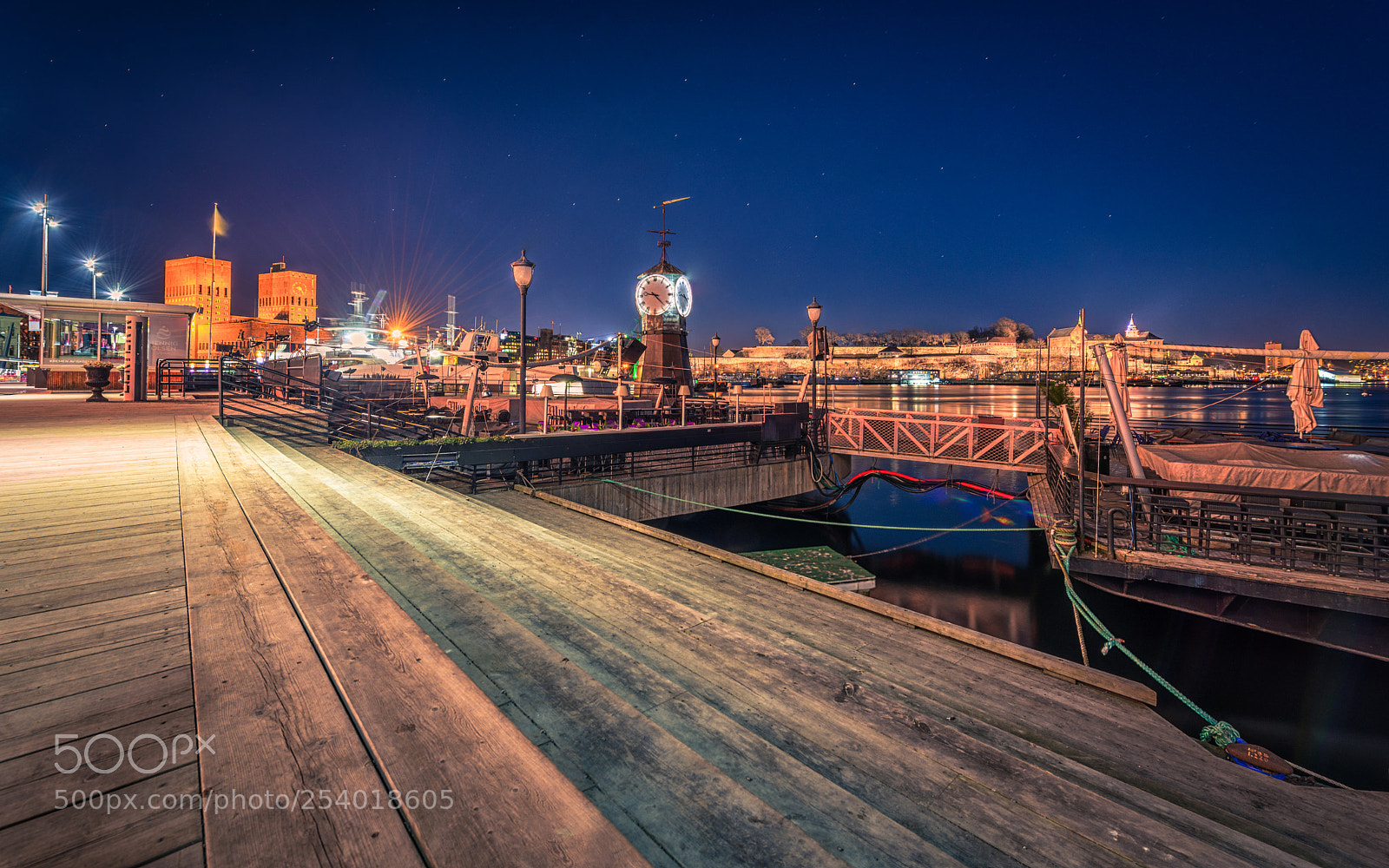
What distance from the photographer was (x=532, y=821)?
1.75 metres

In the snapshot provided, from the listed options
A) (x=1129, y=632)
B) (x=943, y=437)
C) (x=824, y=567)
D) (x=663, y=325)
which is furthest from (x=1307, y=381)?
(x=663, y=325)

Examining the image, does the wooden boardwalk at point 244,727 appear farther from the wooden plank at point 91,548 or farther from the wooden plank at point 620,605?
the wooden plank at point 620,605

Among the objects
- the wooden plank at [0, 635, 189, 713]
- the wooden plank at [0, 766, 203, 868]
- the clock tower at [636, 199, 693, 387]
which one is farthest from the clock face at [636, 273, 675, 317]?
the wooden plank at [0, 766, 203, 868]

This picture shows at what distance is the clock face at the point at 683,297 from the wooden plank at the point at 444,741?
32439 mm

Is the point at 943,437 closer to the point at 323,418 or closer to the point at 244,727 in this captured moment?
the point at 323,418

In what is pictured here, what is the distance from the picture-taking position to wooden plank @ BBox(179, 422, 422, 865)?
1578 millimetres

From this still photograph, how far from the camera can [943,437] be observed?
19.2m

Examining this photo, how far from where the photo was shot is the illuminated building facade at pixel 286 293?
12950 centimetres

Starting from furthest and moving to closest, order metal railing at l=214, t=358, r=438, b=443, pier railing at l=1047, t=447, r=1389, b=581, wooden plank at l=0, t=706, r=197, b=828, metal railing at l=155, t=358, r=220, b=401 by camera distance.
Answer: metal railing at l=155, t=358, r=220, b=401 → metal railing at l=214, t=358, r=438, b=443 → pier railing at l=1047, t=447, r=1389, b=581 → wooden plank at l=0, t=706, r=197, b=828

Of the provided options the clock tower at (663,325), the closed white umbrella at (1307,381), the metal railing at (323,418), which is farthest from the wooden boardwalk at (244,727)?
the clock tower at (663,325)

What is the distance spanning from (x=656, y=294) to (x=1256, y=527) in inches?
1190

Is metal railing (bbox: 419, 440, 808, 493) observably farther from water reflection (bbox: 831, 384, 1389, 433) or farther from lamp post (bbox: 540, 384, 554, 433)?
water reflection (bbox: 831, 384, 1389, 433)

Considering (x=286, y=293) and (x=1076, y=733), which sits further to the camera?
(x=286, y=293)

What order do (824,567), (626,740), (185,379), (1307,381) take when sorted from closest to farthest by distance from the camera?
(626,740)
(824,567)
(1307,381)
(185,379)
